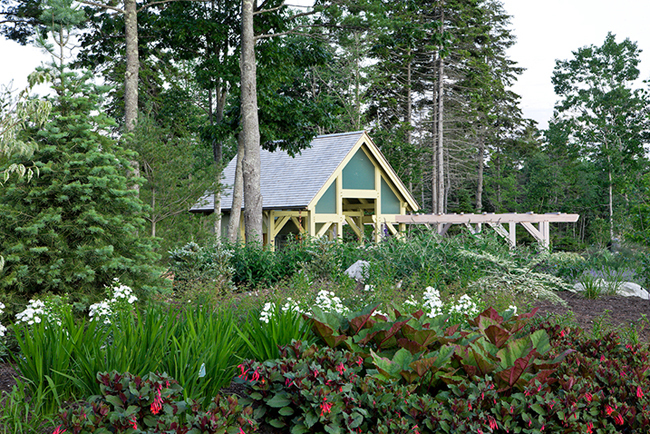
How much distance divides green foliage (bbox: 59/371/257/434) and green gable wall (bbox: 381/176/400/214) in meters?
14.7

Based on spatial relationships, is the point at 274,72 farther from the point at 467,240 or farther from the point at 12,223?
the point at 12,223

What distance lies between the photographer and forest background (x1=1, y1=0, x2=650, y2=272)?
40.8ft

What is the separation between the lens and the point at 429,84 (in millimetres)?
32594

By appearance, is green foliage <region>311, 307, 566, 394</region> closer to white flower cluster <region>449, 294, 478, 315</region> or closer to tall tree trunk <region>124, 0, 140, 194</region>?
white flower cluster <region>449, 294, 478, 315</region>

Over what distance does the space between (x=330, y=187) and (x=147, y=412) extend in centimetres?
1343

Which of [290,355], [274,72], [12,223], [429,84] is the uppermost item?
[429,84]

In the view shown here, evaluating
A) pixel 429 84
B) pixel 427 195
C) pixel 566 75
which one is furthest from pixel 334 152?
pixel 427 195

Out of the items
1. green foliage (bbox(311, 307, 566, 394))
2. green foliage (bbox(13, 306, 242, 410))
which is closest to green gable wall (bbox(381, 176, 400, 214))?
green foliage (bbox(311, 307, 566, 394))

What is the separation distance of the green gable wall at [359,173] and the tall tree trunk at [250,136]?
4412mm

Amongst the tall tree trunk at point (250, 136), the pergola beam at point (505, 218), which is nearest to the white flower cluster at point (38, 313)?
the tall tree trunk at point (250, 136)

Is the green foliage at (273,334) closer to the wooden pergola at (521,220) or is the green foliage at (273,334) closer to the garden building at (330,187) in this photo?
the wooden pergola at (521,220)

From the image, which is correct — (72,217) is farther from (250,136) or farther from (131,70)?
(250,136)

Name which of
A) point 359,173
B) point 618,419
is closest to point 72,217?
point 618,419

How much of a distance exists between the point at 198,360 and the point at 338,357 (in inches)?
31.6
